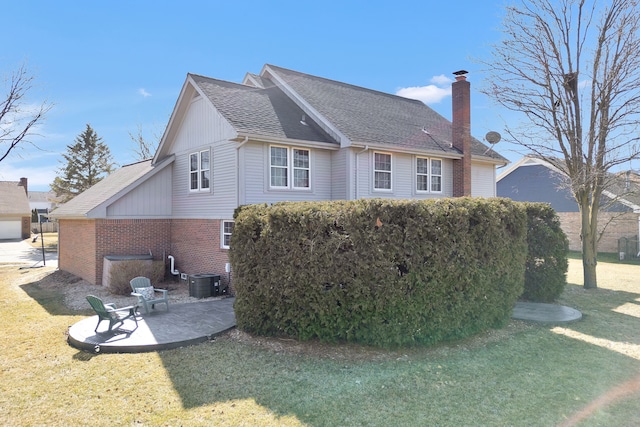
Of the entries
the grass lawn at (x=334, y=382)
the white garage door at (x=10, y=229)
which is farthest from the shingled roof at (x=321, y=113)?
the white garage door at (x=10, y=229)

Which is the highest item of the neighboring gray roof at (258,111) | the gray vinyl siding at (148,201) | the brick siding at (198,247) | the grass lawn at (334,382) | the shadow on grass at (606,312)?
the neighboring gray roof at (258,111)

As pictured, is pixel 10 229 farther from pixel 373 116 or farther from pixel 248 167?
pixel 373 116

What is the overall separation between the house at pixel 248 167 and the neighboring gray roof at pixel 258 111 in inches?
2.1

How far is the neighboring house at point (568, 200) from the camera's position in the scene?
2224 cm

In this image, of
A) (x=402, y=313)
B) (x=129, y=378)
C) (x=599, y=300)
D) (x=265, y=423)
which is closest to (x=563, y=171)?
(x=599, y=300)

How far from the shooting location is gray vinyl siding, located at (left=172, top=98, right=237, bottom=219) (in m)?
12.0

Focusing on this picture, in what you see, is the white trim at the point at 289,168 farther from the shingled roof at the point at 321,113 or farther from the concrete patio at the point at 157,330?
the concrete patio at the point at 157,330

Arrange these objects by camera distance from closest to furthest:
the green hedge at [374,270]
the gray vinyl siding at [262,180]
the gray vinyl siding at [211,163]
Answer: the green hedge at [374,270] → the gray vinyl siding at [262,180] → the gray vinyl siding at [211,163]

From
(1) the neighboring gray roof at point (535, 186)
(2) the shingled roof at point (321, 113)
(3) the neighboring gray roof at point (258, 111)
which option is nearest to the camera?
(3) the neighboring gray roof at point (258, 111)

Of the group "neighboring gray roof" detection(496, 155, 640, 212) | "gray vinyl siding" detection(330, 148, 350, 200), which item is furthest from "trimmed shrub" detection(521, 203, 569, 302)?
"neighboring gray roof" detection(496, 155, 640, 212)

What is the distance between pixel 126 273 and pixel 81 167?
2652 cm

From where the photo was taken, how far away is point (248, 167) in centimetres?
1175

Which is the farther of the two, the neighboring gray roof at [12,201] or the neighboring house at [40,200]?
the neighboring house at [40,200]

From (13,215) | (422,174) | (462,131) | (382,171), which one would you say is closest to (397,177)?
(382,171)
